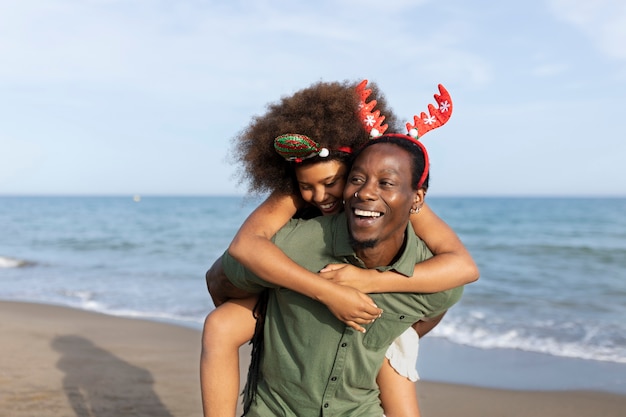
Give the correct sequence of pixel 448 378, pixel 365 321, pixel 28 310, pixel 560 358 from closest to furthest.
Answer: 1. pixel 365 321
2. pixel 448 378
3. pixel 560 358
4. pixel 28 310

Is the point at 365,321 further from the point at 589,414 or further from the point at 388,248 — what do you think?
the point at 589,414

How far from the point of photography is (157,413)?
17.9ft

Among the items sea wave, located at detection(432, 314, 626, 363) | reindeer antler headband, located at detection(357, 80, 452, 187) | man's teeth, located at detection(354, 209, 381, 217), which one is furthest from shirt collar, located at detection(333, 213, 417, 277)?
sea wave, located at detection(432, 314, 626, 363)

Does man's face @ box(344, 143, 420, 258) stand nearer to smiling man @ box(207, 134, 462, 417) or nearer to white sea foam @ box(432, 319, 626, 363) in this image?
smiling man @ box(207, 134, 462, 417)

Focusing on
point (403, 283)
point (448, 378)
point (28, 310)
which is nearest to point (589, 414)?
point (448, 378)

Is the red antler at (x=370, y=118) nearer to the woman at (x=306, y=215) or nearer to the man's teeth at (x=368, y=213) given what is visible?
the woman at (x=306, y=215)

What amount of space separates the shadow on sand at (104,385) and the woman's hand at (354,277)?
338 cm

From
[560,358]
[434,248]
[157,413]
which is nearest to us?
[434,248]

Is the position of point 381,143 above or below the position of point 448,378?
above

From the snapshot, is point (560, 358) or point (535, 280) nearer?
point (560, 358)

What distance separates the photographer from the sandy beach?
5590mm

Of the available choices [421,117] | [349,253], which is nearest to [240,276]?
[349,253]

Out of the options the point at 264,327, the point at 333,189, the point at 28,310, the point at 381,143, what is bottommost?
the point at 28,310

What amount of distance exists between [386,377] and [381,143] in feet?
3.51
